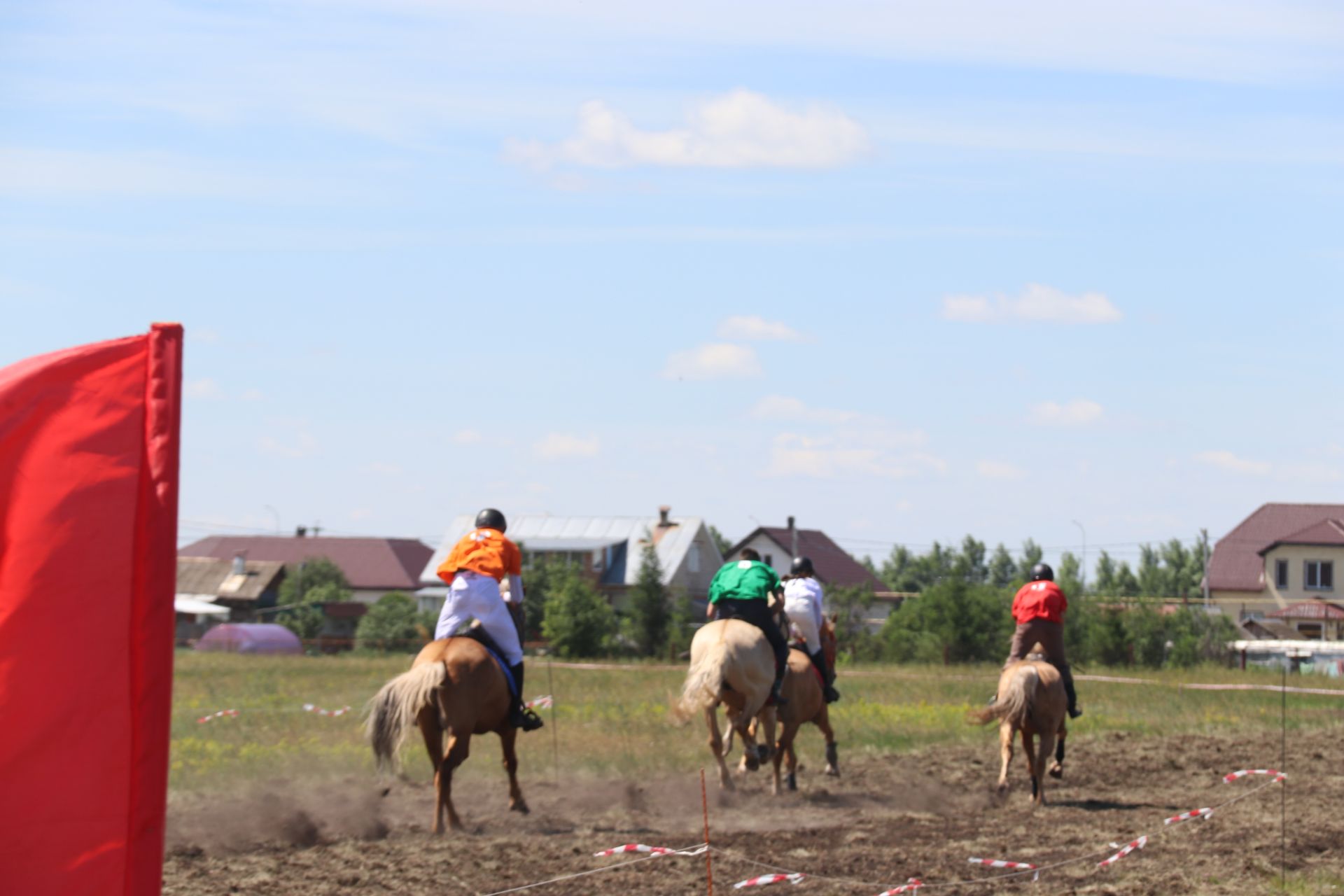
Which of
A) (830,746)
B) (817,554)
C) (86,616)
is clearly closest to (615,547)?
(817,554)

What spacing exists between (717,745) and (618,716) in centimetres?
1054

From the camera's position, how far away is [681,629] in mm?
52969

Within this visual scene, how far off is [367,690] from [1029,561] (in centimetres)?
8119

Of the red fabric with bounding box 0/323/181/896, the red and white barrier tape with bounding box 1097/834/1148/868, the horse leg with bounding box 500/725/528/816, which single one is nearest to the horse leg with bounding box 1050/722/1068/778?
the red and white barrier tape with bounding box 1097/834/1148/868

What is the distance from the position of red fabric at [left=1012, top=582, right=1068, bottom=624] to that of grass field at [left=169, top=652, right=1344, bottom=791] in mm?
4065

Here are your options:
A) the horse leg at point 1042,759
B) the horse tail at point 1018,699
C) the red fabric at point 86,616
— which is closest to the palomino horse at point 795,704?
the horse tail at point 1018,699

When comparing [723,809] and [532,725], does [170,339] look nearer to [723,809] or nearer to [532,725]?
[532,725]

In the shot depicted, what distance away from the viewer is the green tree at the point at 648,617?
53.0 metres

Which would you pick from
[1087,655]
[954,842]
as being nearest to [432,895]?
[954,842]

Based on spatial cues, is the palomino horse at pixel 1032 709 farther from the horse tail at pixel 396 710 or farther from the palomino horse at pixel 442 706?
the horse tail at pixel 396 710

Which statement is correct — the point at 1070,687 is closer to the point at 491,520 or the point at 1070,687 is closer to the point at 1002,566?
the point at 491,520

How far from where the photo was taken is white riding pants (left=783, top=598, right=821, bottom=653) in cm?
1482

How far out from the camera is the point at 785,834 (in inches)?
450

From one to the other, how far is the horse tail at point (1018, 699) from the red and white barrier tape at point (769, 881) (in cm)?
474
